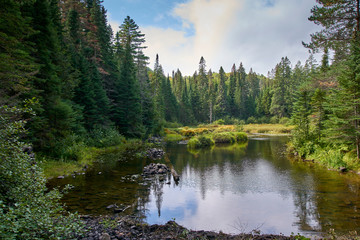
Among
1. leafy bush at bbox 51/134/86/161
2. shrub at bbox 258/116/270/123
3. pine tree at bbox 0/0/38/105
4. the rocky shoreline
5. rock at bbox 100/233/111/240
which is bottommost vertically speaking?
the rocky shoreline

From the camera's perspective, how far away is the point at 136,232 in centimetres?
662

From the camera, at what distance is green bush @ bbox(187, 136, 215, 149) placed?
31.0m

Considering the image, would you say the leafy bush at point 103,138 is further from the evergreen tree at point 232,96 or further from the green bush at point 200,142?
the evergreen tree at point 232,96

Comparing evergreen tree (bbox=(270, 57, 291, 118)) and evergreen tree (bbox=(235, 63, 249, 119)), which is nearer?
evergreen tree (bbox=(270, 57, 291, 118))

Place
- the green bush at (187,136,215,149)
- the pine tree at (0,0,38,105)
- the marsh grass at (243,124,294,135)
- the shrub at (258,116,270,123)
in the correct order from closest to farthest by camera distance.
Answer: the pine tree at (0,0,38,105) < the green bush at (187,136,215,149) < the marsh grass at (243,124,294,135) < the shrub at (258,116,270,123)

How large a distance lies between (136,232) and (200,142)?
83.3 ft

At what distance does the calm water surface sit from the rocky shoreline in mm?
1045

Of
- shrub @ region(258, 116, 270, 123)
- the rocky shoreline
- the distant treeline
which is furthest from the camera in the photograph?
shrub @ region(258, 116, 270, 123)

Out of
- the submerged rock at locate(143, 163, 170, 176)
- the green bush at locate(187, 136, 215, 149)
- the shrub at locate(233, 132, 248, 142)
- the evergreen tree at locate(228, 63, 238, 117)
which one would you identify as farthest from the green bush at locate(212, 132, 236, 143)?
→ the evergreen tree at locate(228, 63, 238, 117)

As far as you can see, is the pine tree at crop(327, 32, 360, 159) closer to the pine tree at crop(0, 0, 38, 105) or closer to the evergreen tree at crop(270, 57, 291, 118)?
the pine tree at crop(0, 0, 38, 105)

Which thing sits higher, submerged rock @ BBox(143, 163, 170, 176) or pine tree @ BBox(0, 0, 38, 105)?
pine tree @ BBox(0, 0, 38, 105)

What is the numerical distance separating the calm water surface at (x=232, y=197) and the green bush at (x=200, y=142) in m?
13.9

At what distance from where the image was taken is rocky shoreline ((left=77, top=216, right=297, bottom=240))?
6122mm

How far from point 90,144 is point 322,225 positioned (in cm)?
2132
